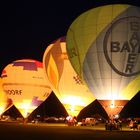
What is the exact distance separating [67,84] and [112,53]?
7725 millimetres

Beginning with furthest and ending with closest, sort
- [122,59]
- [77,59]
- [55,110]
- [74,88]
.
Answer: [55,110], [74,88], [77,59], [122,59]

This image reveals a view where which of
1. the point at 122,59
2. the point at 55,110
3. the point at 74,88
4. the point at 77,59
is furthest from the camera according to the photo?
the point at 55,110

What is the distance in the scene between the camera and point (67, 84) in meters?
33.5

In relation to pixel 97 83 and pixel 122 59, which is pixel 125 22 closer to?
pixel 122 59

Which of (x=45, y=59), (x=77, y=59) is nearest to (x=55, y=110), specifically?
(x=45, y=59)

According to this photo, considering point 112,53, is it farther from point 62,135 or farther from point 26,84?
point 26,84

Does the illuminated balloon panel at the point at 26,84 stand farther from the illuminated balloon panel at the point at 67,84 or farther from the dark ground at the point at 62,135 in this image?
the dark ground at the point at 62,135

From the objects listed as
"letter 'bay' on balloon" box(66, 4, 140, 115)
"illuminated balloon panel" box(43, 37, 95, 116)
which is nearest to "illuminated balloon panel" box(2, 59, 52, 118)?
"illuminated balloon panel" box(43, 37, 95, 116)

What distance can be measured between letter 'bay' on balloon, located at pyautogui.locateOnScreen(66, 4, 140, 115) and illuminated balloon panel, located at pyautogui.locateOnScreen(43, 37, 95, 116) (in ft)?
19.8

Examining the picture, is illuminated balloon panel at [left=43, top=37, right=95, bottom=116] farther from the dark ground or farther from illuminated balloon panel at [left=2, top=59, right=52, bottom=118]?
the dark ground

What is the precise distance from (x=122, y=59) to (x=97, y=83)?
79.5 inches

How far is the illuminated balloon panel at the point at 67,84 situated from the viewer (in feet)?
109

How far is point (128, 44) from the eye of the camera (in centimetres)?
2638

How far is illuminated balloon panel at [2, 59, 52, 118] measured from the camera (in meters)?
39.5
